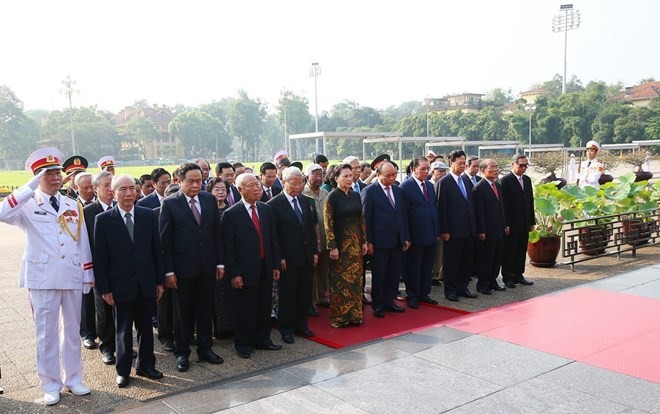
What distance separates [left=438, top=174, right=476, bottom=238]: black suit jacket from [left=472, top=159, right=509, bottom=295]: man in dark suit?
16 cm

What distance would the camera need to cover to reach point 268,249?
16.5 feet

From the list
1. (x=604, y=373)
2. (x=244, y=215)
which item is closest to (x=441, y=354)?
(x=604, y=373)

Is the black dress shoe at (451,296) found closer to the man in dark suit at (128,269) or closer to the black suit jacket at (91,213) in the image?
the man in dark suit at (128,269)

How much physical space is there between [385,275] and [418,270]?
500mm

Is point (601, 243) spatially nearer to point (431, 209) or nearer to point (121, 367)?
point (431, 209)

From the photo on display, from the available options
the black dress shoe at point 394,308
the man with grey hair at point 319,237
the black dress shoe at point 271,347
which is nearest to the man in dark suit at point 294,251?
the black dress shoe at point 271,347

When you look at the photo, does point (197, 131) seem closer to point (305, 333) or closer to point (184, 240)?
point (305, 333)

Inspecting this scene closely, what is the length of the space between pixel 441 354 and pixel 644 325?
223 cm

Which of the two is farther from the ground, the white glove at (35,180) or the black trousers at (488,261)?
the white glove at (35,180)

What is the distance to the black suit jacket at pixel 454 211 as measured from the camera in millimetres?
6747

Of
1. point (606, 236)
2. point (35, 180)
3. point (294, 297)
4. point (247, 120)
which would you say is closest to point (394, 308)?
point (294, 297)

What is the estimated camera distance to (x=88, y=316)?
552 cm

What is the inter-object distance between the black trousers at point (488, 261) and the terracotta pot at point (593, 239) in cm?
201

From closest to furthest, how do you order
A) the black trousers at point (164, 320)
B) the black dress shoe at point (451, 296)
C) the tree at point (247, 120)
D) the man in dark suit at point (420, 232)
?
the black trousers at point (164, 320)
the man in dark suit at point (420, 232)
the black dress shoe at point (451, 296)
the tree at point (247, 120)
